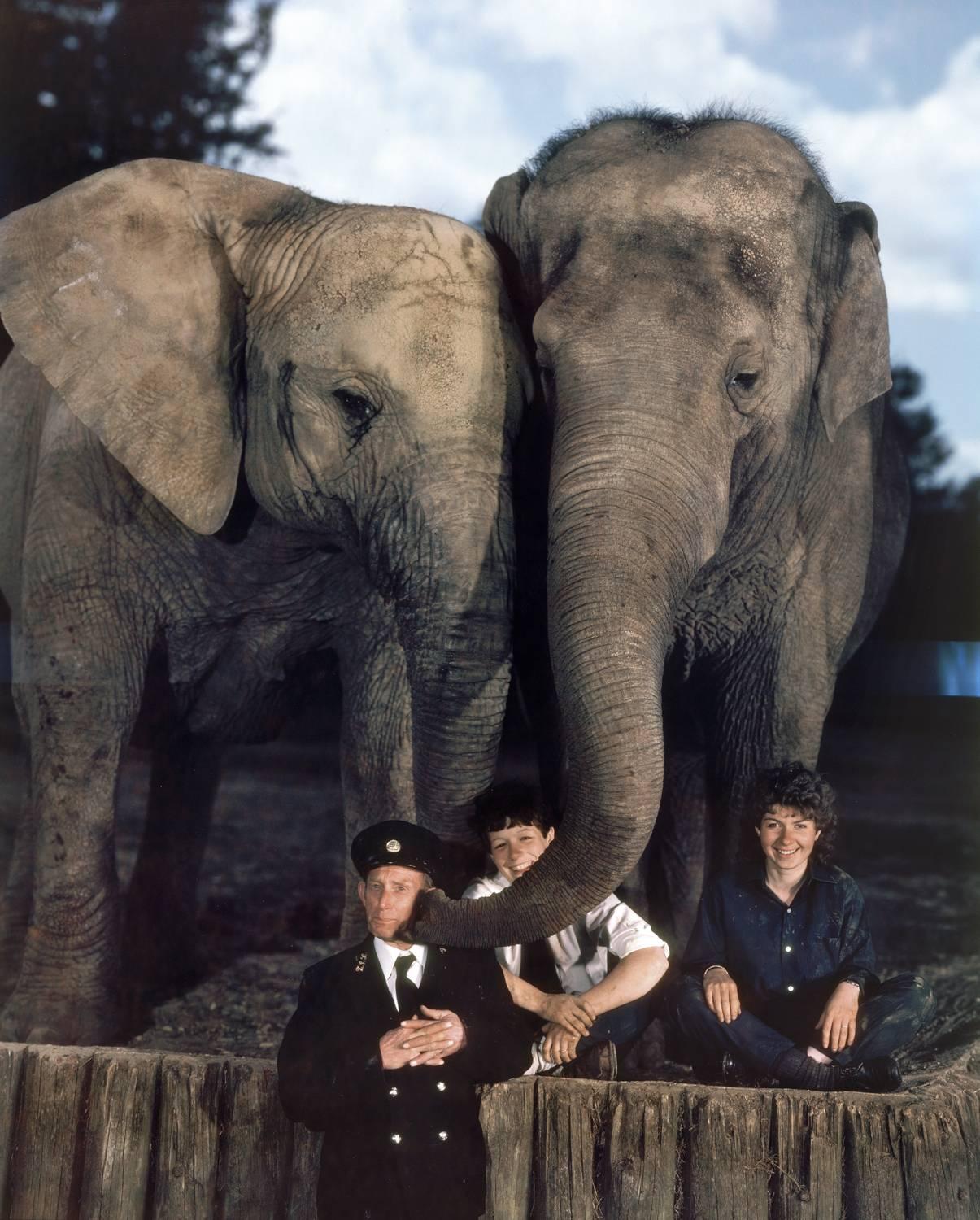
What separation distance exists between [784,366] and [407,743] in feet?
3.59

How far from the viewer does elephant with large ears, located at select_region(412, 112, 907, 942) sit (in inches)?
92.7

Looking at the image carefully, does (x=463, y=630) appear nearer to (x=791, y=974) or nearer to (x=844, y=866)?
(x=791, y=974)

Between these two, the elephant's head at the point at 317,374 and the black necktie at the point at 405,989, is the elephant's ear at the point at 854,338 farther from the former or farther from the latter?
the black necktie at the point at 405,989

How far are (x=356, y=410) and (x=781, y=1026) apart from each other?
1.24 metres

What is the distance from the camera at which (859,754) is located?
405 cm

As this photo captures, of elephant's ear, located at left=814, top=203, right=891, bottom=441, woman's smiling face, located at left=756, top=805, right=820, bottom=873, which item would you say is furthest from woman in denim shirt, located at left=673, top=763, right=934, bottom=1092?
elephant's ear, located at left=814, top=203, right=891, bottom=441

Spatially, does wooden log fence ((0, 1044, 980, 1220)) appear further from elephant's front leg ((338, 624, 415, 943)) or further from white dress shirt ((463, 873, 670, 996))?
elephant's front leg ((338, 624, 415, 943))

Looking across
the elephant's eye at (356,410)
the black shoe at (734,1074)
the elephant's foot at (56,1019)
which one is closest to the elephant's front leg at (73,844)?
the elephant's foot at (56,1019)

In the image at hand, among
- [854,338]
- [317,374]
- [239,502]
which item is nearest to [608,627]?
[317,374]

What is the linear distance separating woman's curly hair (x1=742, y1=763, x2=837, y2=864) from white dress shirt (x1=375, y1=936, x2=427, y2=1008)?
587 mm

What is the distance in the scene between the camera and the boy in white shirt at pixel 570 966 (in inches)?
90.6

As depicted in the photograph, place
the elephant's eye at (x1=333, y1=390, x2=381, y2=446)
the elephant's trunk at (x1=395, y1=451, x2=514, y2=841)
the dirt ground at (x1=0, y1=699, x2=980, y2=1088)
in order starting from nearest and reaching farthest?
the elephant's trunk at (x1=395, y1=451, x2=514, y2=841) < the elephant's eye at (x1=333, y1=390, x2=381, y2=446) < the dirt ground at (x1=0, y1=699, x2=980, y2=1088)

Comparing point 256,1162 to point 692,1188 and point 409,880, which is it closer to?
point 409,880

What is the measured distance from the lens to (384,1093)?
2.12m
